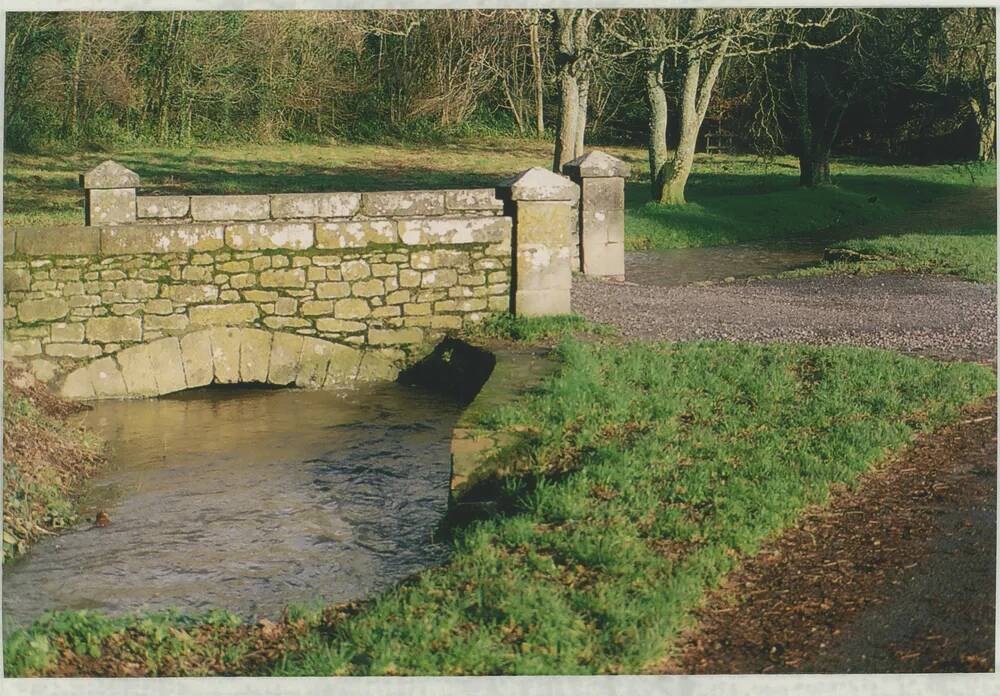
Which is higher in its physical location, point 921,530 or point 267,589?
point 921,530

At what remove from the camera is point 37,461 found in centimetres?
887

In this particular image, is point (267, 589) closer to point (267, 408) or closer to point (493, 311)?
point (267, 408)

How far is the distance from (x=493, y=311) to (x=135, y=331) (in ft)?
10.6

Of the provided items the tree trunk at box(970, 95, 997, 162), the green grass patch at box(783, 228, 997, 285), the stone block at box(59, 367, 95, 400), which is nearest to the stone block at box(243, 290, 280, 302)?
the stone block at box(59, 367, 95, 400)

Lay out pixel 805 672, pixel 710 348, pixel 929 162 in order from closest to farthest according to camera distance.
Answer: pixel 805 672 → pixel 710 348 → pixel 929 162

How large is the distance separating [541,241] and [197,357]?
10.8 ft

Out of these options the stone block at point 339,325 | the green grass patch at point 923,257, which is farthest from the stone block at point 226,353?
the green grass patch at point 923,257

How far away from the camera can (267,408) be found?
11.1 metres

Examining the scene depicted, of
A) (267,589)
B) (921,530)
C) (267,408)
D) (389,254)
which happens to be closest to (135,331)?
(267,408)

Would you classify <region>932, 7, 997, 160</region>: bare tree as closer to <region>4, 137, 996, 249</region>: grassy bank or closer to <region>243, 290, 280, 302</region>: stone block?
<region>4, 137, 996, 249</region>: grassy bank

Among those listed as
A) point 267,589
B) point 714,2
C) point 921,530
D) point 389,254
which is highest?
point 714,2

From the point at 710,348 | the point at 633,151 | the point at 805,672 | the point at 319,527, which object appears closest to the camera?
the point at 805,672

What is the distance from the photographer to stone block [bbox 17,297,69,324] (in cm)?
1074

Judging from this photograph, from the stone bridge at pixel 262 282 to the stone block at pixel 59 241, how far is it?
0.01m
